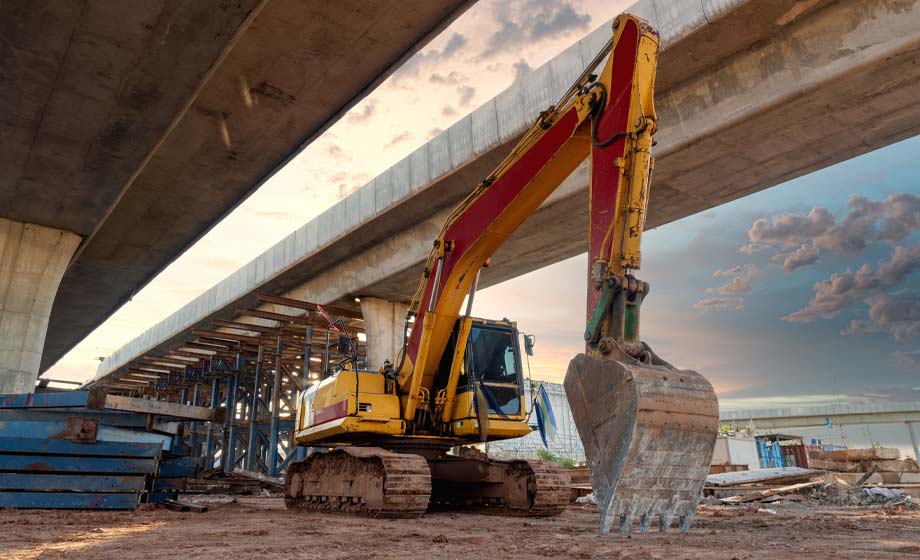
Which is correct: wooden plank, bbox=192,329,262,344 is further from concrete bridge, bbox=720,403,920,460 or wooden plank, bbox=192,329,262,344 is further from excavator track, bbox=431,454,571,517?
concrete bridge, bbox=720,403,920,460

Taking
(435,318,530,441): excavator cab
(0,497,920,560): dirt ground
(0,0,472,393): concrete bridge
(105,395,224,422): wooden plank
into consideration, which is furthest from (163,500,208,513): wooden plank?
(0,0,472,393): concrete bridge

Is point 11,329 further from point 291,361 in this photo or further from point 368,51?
point 291,361

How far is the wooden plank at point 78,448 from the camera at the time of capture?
8.41 meters

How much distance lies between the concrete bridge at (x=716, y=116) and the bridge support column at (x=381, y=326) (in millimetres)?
Result: 3134

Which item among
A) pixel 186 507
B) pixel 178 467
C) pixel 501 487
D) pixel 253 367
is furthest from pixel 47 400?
pixel 253 367

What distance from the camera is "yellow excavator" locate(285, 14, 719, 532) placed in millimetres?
5070

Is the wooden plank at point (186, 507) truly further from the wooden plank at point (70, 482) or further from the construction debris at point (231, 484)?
the construction debris at point (231, 484)

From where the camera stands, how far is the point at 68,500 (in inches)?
336

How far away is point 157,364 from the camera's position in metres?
34.2

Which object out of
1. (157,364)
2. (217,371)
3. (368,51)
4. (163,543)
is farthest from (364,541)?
A: (157,364)

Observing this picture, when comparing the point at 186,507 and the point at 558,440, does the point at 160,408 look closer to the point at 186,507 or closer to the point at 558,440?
the point at 186,507

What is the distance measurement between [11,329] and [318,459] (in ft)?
30.2

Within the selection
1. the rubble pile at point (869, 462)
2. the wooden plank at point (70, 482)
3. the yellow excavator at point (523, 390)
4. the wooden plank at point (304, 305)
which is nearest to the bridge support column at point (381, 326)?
the wooden plank at point (304, 305)

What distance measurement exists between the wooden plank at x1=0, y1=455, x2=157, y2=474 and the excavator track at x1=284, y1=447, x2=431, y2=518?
8.88 feet
